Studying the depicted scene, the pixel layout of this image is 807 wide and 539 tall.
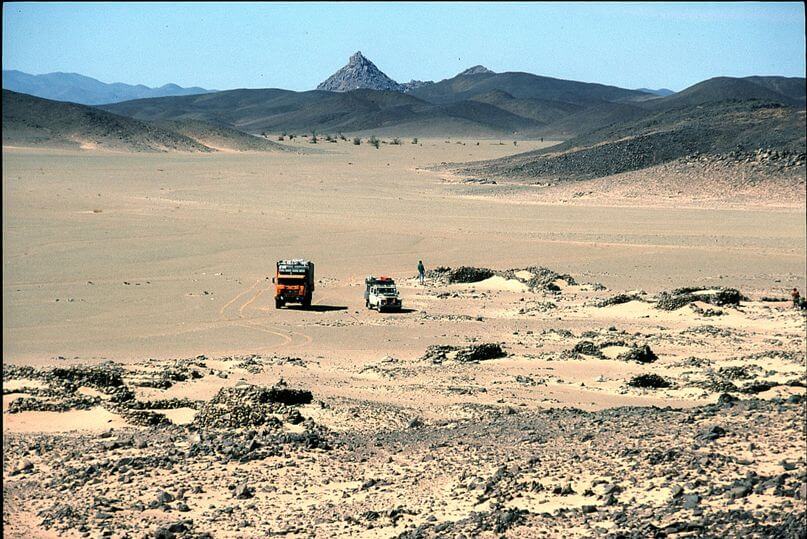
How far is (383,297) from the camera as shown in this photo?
31453 millimetres

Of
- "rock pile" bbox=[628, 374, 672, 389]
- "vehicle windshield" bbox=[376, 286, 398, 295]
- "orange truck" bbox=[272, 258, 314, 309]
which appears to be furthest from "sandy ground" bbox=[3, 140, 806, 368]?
"rock pile" bbox=[628, 374, 672, 389]

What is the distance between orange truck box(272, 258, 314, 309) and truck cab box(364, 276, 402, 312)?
1.87 metres

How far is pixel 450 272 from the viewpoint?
127 feet

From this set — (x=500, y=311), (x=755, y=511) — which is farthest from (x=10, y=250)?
(x=755, y=511)

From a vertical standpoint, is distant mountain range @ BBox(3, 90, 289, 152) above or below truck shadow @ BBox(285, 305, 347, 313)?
above

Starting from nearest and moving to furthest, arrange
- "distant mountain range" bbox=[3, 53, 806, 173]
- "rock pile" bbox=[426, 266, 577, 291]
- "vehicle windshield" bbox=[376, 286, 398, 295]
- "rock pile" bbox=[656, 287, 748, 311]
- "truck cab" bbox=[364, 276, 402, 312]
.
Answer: "rock pile" bbox=[656, 287, 748, 311], "truck cab" bbox=[364, 276, 402, 312], "vehicle windshield" bbox=[376, 286, 398, 295], "rock pile" bbox=[426, 266, 577, 291], "distant mountain range" bbox=[3, 53, 806, 173]

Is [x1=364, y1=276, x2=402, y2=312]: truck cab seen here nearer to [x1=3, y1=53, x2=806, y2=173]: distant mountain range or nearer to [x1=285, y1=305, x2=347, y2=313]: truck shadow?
[x1=285, y1=305, x2=347, y2=313]: truck shadow

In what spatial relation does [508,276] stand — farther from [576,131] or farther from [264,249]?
[576,131]

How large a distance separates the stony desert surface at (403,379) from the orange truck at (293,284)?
730mm

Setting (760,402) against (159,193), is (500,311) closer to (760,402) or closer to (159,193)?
(760,402)

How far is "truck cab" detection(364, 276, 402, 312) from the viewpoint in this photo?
31500 millimetres

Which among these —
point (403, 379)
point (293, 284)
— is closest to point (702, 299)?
point (293, 284)

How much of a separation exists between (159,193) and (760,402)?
2310 inches

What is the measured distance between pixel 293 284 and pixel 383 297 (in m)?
2.82
